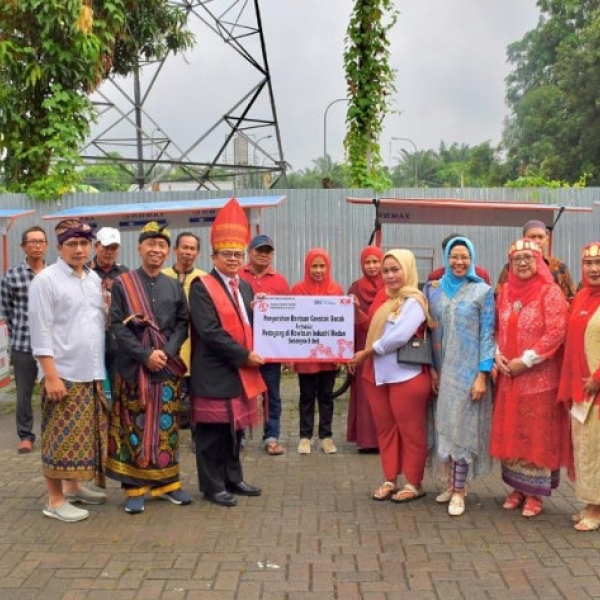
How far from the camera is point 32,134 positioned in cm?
1248

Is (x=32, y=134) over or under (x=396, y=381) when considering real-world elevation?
over

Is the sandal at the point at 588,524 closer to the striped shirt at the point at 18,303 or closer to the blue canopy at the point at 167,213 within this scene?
the striped shirt at the point at 18,303

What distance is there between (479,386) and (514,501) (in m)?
0.90

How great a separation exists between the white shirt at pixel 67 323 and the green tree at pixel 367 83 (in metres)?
8.46

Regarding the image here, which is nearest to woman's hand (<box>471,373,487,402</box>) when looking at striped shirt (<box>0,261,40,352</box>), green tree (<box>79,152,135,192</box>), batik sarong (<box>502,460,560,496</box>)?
batik sarong (<box>502,460,560,496</box>)


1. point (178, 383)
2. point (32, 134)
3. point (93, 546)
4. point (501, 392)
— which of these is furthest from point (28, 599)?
point (32, 134)

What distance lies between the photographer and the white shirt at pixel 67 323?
4711 mm

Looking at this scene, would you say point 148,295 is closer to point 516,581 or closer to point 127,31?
point 516,581

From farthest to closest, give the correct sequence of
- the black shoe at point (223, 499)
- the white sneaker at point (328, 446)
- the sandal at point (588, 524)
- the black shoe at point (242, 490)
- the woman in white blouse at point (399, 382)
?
the white sneaker at point (328, 446) < the black shoe at point (242, 490) < the black shoe at point (223, 499) < the woman in white blouse at point (399, 382) < the sandal at point (588, 524)

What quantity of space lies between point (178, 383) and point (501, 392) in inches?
84.0

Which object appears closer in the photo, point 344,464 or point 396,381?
point 396,381

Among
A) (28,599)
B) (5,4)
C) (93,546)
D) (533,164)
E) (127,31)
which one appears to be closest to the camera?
(28,599)

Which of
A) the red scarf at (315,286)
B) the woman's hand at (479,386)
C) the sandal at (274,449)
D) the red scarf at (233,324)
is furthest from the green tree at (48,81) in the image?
the woman's hand at (479,386)

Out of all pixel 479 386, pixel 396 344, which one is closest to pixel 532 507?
pixel 479 386
